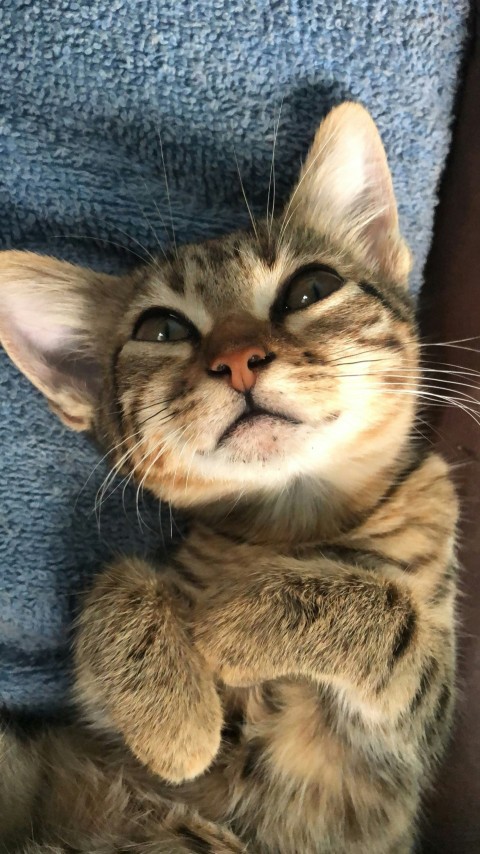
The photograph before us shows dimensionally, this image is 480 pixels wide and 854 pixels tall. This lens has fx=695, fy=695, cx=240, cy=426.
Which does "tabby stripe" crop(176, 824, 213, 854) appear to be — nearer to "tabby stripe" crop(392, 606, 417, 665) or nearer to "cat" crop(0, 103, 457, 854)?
"cat" crop(0, 103, 457, 854)

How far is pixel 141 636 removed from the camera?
3.18 ft

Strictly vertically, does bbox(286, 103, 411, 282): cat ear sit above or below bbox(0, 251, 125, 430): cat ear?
above

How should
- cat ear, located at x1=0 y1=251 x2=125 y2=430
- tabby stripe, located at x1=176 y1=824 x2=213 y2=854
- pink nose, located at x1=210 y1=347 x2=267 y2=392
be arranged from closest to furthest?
pink nose, located at x1=210 y1=347 x2=267 y2=392
tabby stripe, located at x1=176 y1=824 x2=213 y2=854
cat ear, located at x1=0 y1=251 x2=125 y2=430

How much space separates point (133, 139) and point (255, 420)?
578 mm

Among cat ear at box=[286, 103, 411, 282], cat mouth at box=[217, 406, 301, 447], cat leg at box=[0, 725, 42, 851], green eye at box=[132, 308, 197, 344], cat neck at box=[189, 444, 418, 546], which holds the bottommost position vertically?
cat leg at box=[0, 725, 42, 851]

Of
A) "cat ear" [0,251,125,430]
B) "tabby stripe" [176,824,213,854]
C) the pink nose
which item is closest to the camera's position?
the pink nose

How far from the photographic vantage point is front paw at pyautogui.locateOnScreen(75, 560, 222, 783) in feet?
3.03

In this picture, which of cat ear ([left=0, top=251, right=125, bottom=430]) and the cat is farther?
cat ear ([left=0, top=251, right=125, bottom=430])

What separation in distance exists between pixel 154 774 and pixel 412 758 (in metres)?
0.37

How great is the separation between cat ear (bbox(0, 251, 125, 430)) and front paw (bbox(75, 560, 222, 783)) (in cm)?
30

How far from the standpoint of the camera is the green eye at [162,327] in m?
1.02

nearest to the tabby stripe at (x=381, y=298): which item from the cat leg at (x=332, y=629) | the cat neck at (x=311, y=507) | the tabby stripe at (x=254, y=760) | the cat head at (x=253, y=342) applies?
the cat head at (x=253, y=342)

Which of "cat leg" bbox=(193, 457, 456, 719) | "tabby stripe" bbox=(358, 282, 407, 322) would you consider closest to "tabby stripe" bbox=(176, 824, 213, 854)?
"cat leg" bbox=(193, 457, 456, 719)

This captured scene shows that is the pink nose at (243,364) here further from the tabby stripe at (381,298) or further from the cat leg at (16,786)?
the cat leg at (16,786)
